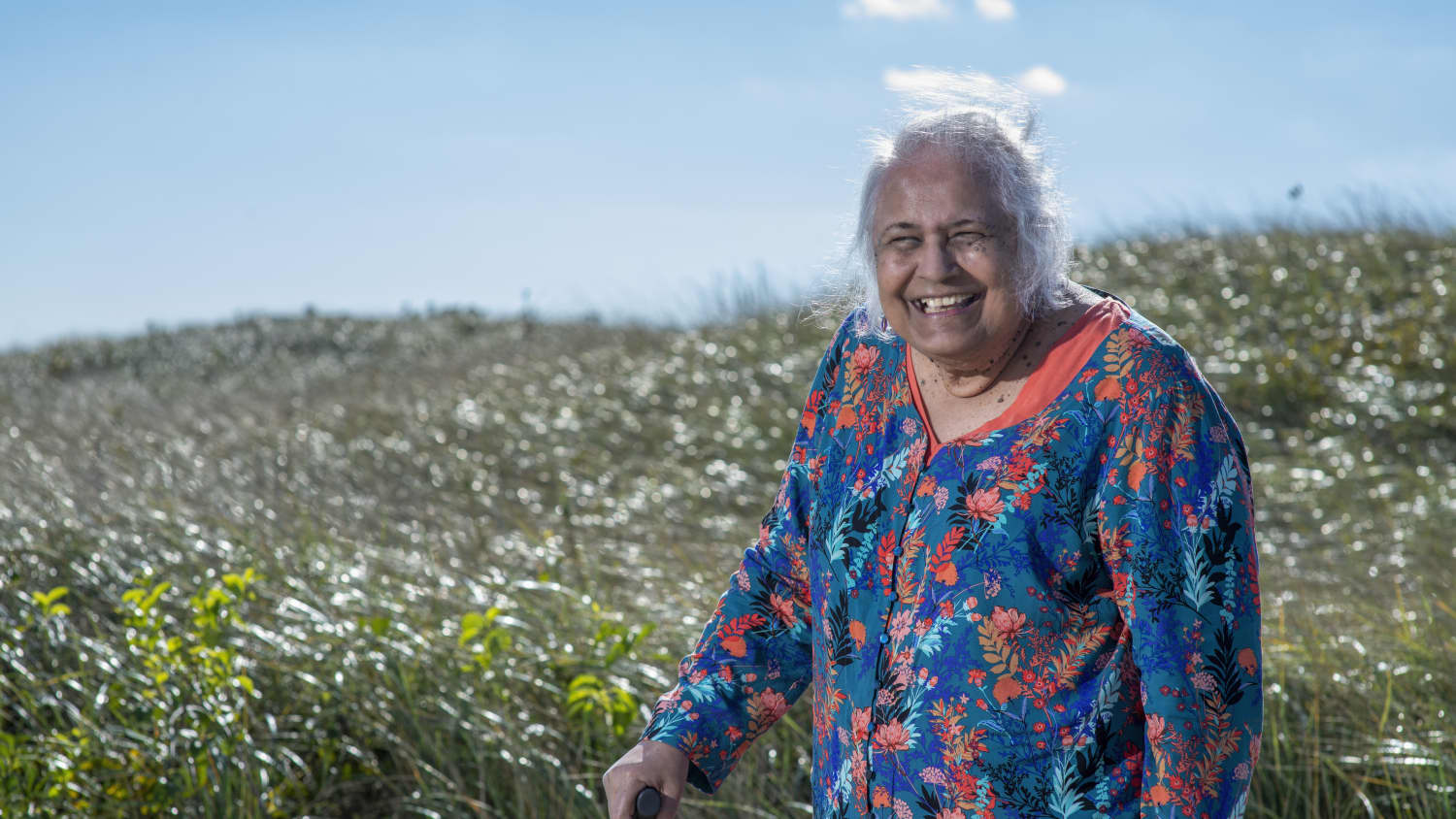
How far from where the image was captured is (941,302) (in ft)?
5.79

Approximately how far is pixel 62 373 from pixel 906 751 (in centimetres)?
1765

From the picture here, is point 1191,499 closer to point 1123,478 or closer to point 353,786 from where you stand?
point 1123,478

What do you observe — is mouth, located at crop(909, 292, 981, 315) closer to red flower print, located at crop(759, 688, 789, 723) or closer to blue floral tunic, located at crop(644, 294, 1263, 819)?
blue floral tunic, located at crop(644, 294, 1263, 819)

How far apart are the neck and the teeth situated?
0.26 feet

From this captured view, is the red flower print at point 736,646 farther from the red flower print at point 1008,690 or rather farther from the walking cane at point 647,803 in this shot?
the red flower print at point 1008,690

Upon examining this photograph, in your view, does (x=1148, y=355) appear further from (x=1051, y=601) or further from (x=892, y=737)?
(x=892, y=737)

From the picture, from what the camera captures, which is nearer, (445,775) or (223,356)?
(445,775)

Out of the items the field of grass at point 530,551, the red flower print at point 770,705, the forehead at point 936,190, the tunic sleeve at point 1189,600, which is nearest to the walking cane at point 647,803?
the red flower print at point 770,705

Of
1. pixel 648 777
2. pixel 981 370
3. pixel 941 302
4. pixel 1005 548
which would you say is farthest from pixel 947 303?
pixel 648 777

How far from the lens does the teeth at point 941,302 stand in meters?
1.75

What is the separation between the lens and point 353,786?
12.3 feet

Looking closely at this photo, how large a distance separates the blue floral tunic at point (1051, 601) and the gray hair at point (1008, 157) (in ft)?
0.35

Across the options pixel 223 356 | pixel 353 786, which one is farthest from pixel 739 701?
pixel 223 356

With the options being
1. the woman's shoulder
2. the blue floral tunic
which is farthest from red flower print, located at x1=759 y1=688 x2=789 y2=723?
the woman's shoulder
